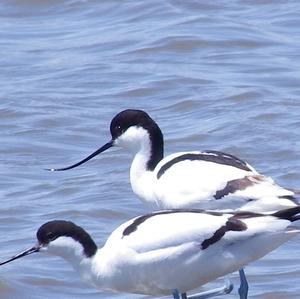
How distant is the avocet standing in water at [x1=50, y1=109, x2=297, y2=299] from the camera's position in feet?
23.5

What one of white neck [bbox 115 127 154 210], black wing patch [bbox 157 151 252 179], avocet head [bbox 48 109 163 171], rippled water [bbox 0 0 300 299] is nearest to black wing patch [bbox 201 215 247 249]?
black wing patch [bbox 157 151 252 179]

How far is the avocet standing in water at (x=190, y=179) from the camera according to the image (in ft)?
23.5

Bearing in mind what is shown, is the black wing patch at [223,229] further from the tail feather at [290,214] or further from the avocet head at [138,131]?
the avocet head at [138,131]

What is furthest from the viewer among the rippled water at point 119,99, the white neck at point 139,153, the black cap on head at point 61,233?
the rippled water at point 119,99

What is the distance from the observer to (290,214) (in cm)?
654

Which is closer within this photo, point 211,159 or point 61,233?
point 61,233

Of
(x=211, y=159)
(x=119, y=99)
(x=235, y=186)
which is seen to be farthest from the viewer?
(x=119, y=99)

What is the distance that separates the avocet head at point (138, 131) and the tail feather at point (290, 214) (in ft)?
4.78

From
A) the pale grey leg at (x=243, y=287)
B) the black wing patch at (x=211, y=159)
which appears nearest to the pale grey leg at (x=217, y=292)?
the pale grey leg at (x=243, y=287)

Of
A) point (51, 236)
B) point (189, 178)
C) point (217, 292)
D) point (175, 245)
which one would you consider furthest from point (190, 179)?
point (51, 236)

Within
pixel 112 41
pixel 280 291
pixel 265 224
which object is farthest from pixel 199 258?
pixel 112 41

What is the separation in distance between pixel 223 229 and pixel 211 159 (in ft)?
3.38

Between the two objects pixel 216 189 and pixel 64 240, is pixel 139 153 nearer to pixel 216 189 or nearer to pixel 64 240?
pixel 216 189

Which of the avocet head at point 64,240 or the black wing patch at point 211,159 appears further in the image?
the black wing patch at point 211,159
